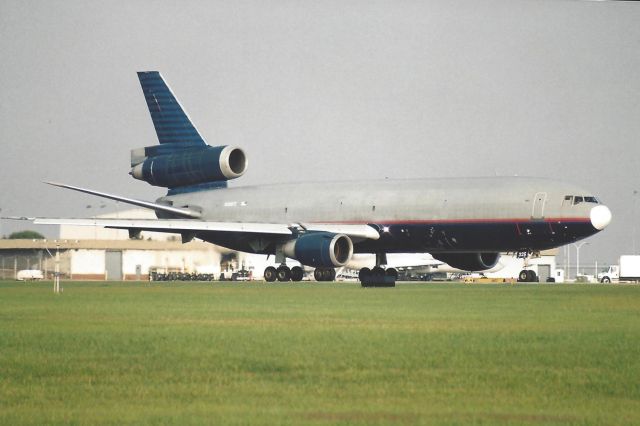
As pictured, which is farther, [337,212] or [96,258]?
[96,258]

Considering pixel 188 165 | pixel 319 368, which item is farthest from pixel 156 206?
pixel 319 368

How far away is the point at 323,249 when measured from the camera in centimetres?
4838

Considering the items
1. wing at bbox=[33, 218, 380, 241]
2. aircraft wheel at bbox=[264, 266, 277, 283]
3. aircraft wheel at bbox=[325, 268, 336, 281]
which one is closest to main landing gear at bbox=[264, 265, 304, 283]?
aircraft wheel at bbox=[264, 266, 277, 283]

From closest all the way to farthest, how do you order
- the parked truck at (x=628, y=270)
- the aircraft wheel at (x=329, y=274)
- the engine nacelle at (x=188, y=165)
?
1. the aircraft wheel at (x=329, y=274)
2. the engine nacelle at (x=188, y=165)
3. the parked truck at (x=628, y=270)

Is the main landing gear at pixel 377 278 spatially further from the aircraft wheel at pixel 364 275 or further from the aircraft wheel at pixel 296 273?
the aircraft wheel at pixel 296 273

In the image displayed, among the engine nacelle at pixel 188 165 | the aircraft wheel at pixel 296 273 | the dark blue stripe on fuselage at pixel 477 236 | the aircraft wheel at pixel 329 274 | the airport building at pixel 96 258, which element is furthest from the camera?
Answer: the airport building at pixel 96 258

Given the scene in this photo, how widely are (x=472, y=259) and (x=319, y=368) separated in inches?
1566

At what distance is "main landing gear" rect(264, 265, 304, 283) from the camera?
5350 centimetres

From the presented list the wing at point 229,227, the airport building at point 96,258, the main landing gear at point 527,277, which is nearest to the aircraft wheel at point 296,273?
the wing at point 229,227

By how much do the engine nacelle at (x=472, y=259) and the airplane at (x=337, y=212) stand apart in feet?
0.17

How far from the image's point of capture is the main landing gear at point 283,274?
5350 centimetres

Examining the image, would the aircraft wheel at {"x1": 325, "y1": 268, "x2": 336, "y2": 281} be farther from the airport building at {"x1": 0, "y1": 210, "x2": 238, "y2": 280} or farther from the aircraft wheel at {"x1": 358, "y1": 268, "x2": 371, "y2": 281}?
the airport building at {"x1": 0, "y1": 210, "x2": 238, "y2": 280}

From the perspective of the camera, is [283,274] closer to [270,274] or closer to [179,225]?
[270,274]

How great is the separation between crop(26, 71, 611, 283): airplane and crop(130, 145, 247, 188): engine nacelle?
0.18 feet
